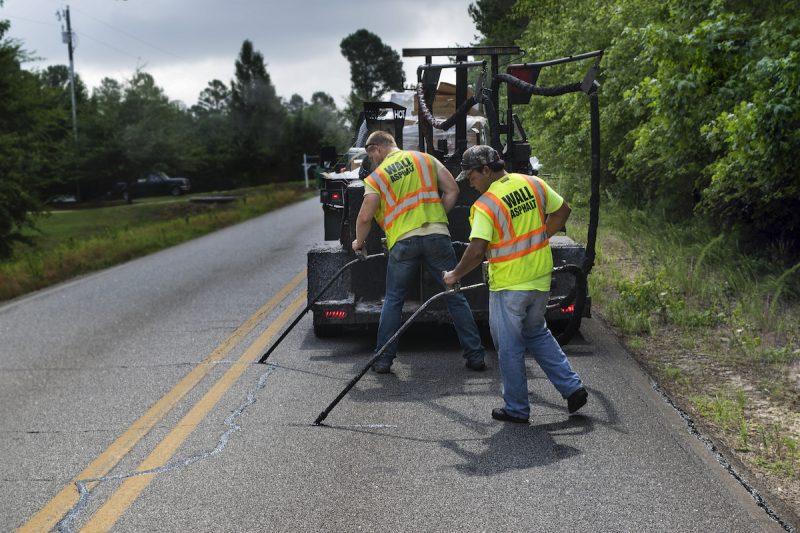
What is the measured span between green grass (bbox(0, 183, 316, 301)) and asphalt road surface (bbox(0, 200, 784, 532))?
7609 mm

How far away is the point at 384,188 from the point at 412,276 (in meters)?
0.79

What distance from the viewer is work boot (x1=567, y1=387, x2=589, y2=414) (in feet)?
21.9

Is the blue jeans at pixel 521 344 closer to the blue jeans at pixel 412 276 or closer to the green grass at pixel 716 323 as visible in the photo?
the green grass at pixel 716 323

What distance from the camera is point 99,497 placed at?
17.8 ft

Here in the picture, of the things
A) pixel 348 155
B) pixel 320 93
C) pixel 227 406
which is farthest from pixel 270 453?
pixel 320 93

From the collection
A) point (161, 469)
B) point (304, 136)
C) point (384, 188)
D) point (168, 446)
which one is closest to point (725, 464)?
point (161, 469)

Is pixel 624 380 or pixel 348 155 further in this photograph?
pixel 348 155

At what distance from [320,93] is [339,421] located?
553ft

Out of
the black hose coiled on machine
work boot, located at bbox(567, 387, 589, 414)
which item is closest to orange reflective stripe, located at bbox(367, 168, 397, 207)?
the black hose coiled on machine

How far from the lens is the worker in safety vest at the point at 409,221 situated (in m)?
8.23

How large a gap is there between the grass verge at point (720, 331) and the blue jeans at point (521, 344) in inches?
38.4

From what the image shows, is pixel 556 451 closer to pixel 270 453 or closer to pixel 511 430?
pixel 511 430

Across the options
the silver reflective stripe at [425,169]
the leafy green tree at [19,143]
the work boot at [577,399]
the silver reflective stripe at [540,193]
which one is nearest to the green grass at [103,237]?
the leafy green tree at [19,143]

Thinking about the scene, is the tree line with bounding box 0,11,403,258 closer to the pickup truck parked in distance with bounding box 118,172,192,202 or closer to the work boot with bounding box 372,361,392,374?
the pickup truck parked in distance with bounding box 118,172,192,202
